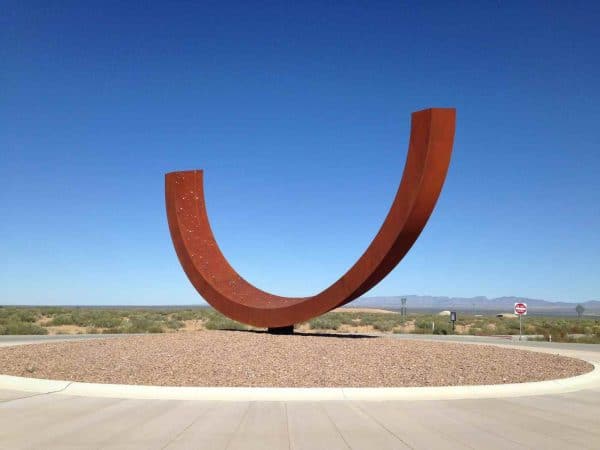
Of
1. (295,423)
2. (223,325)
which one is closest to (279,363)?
(295,423)

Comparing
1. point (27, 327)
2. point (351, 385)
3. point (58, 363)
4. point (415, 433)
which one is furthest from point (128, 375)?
point (27, 327)

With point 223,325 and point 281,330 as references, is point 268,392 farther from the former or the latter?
point 223,325

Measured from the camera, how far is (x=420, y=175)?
501 inches

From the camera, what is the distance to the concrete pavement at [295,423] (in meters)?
5.88

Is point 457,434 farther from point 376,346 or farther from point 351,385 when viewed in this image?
point 376,346

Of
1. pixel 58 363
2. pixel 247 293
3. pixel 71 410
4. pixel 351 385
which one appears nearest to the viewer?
pixel 71 410

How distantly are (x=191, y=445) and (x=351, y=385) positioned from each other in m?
4.06

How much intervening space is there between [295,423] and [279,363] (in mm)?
4572

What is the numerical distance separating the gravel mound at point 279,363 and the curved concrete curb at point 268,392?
2.37ft

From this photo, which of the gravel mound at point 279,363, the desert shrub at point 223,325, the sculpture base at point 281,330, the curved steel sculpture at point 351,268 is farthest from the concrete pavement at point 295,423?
the desert shrub at point 223,325

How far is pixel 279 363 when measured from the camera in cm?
1126

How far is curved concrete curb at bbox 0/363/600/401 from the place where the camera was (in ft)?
27.3

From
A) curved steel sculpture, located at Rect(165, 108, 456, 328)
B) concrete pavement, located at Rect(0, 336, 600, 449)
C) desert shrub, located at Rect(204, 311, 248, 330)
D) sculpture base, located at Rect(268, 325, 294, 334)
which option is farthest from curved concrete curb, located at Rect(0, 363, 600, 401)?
desert shrub, located at Rect(204, 311, 248, 330)

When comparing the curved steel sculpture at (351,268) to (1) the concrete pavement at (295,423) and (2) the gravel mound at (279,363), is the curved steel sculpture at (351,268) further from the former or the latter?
(1) the concrete pavement at (295,423)
